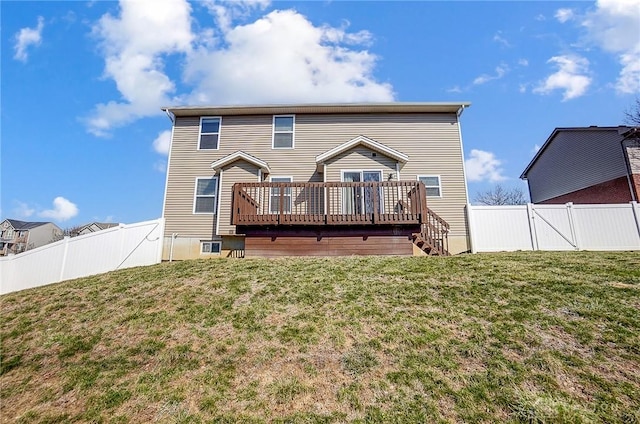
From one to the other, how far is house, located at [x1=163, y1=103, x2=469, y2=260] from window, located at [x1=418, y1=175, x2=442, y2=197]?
42 mm

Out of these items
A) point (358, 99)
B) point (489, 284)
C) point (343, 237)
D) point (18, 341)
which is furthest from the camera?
point (358, 99)

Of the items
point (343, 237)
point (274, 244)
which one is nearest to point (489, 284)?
point (343, 237)

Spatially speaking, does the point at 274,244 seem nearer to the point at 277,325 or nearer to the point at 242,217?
the point at 242,217

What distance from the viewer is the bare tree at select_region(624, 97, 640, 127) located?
53.5 feet

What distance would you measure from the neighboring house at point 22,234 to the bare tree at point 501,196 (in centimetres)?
6546

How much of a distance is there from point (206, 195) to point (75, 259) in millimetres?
4812

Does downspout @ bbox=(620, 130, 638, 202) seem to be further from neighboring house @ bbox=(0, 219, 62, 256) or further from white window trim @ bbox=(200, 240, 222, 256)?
neighboring house @ bbox=(0, 219, 62, 256)

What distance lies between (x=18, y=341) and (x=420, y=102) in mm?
13723

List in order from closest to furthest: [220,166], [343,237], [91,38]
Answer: [343,237]
[91,38]
[220,166]

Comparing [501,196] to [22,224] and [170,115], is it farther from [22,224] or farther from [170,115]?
[22,224]

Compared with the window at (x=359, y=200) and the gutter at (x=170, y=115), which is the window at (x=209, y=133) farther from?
the window at (x=359, y=200)

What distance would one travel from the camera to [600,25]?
41.7 ft

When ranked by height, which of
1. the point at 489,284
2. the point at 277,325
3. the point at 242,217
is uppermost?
the point at 242,217

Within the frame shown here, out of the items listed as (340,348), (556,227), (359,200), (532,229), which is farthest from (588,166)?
(340,348)
